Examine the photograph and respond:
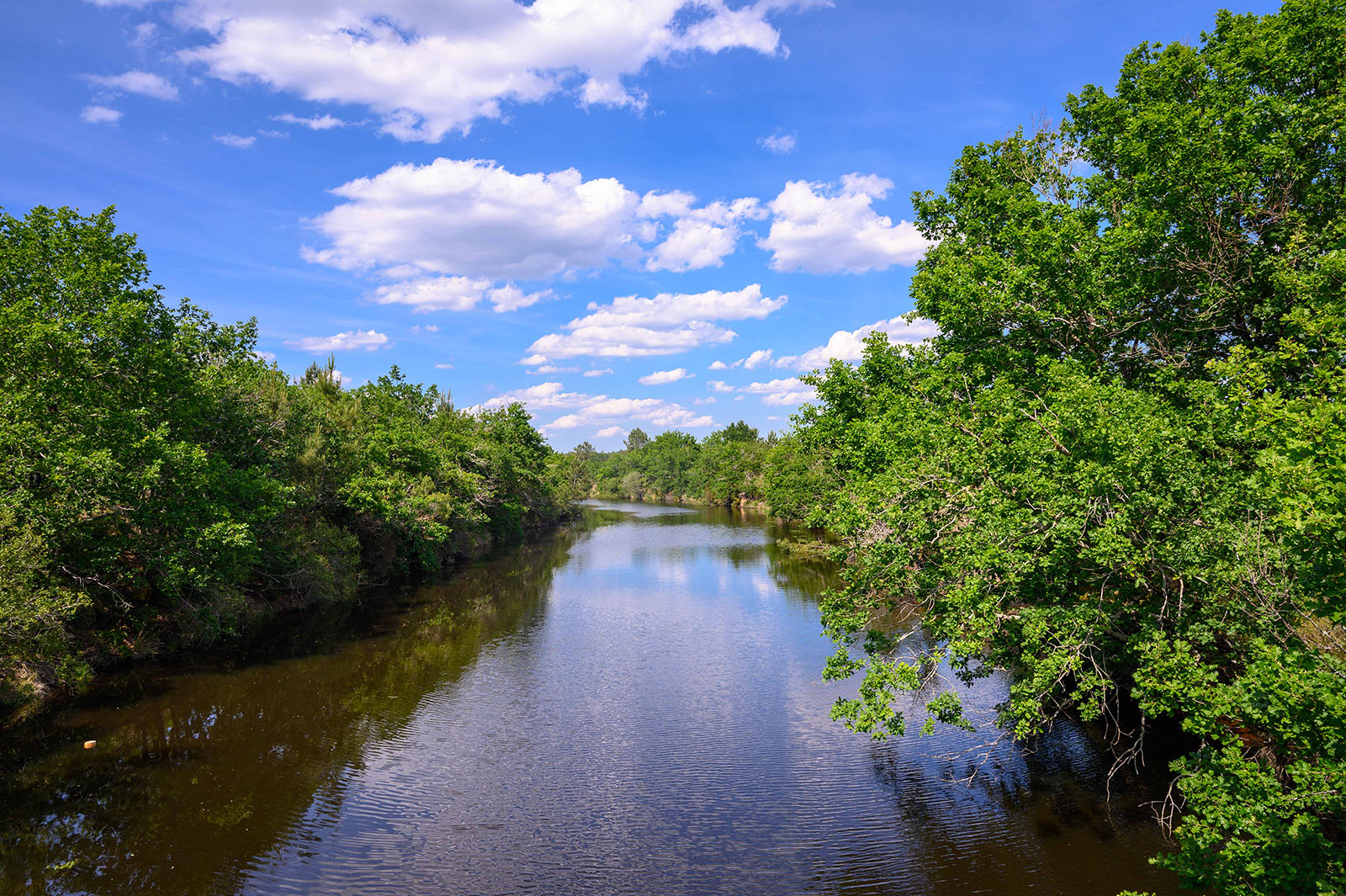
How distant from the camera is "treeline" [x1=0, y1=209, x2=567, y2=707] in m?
17.3

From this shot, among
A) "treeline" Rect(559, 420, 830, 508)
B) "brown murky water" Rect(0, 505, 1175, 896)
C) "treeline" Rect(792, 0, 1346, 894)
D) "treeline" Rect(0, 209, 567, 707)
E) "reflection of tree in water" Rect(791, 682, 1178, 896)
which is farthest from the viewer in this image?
"treeline" Rect(559, 420, 830, 508)

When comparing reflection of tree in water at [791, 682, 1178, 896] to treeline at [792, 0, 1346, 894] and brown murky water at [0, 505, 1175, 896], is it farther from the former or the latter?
treeline at [792, 0, 1346, 894]

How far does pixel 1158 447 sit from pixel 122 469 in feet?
73.0

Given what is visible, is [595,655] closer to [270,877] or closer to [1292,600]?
[270,877]

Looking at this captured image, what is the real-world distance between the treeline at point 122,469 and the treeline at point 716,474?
2558 centimetres

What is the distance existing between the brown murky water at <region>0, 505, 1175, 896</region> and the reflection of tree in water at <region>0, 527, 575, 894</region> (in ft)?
0.19

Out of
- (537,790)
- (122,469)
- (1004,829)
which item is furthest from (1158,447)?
(122,469)

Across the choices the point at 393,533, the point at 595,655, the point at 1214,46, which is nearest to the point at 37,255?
the point at 595,655

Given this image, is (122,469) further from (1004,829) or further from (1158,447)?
(1158,447)

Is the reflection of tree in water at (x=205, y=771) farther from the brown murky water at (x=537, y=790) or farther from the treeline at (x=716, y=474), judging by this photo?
the treeline at (x=716, y=474)

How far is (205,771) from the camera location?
15500mm

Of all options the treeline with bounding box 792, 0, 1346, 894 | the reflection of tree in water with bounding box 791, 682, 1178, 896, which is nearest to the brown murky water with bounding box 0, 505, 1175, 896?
the reflection of tree in water with bounding box 791, 682, 1178, 896

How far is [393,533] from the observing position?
135 feet

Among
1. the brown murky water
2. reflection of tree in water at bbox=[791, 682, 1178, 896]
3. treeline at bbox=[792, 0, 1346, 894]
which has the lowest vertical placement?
reflection of tree in water at bbox=[791, 682, 1178, 896]
